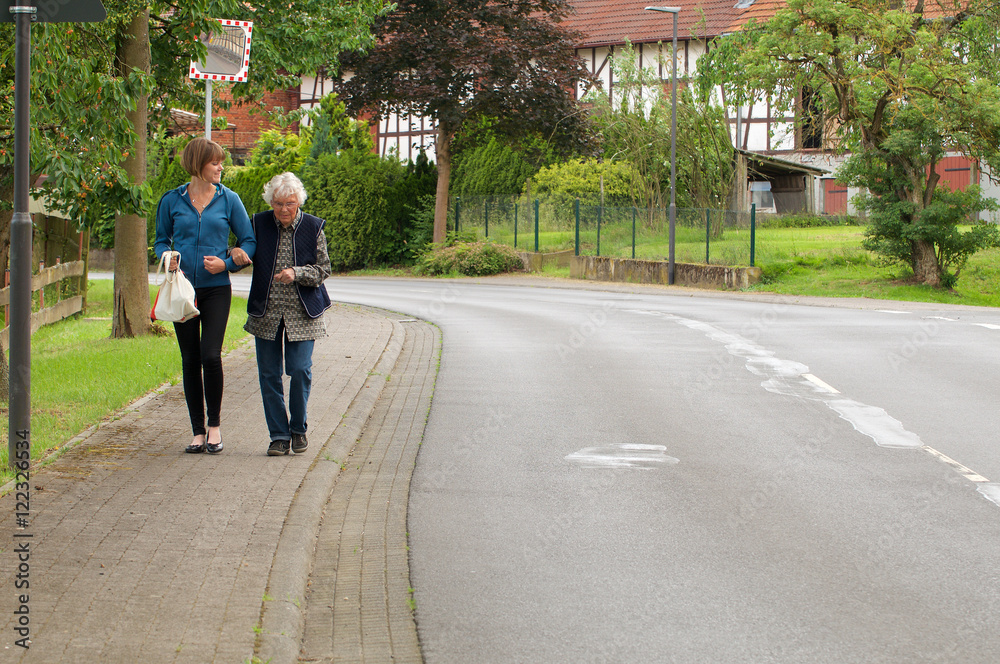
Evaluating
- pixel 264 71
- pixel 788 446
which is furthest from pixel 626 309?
pixel 788 446

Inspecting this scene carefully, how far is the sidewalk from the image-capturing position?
3.92m

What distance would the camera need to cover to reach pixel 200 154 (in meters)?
6.85

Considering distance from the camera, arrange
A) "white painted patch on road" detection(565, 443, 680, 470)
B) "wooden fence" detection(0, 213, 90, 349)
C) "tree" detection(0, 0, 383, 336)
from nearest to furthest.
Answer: "white painted patch on road" detection(565, 443, 680, 470) → "tree" detection(0, 0, 383, 336) → "wooden fence" detection(0, 213, 90, 349)

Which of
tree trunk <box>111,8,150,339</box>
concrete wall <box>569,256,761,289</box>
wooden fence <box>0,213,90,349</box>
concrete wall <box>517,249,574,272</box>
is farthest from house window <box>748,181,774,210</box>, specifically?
tree trunk <box>111,8,150,339</box>

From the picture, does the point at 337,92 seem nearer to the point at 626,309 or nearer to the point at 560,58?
the point at 560,58

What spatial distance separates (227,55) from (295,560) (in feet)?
30.3

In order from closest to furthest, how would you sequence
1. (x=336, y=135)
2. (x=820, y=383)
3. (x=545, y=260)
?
(x=820, y=383)
(x=545, y=260)
(x=336, y=135)

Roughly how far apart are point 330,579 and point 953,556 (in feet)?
8.96

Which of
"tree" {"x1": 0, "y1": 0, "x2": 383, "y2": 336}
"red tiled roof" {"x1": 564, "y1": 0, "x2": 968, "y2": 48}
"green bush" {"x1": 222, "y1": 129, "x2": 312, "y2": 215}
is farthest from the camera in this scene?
"red tiled roof" {"x1": 564, "y1": 0, "x2": 968, "y2": 48}

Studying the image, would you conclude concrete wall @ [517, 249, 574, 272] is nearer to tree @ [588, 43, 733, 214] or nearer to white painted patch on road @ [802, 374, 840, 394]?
tree @ [588, 43, 733, 214]

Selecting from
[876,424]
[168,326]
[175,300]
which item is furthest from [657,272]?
[175,300]

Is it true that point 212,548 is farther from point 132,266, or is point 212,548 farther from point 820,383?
point 132,266

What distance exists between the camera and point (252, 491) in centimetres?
597

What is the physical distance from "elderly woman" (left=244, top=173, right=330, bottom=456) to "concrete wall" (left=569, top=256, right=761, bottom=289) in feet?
71.3
